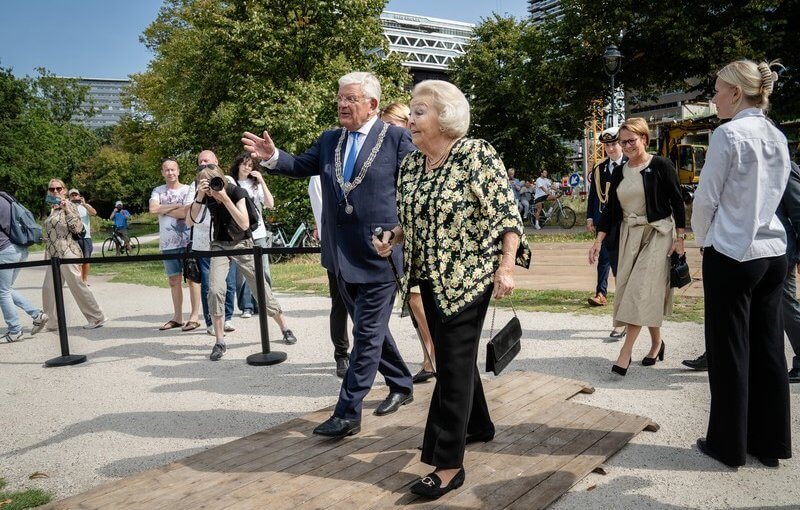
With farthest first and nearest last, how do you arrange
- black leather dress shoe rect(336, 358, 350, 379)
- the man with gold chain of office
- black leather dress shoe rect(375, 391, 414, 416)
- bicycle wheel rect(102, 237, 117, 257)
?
bicycle wheel rect(102, 237, 117, 257), the man with gold chain of office, black leather dress shoe rect(336, 358, 350, 379), black leather dress shoe rect(375, 391, 414, 416)

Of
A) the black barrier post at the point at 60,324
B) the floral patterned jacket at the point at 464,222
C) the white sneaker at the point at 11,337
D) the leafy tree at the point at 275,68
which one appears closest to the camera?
the floral patterned jacket at the point at 464,222

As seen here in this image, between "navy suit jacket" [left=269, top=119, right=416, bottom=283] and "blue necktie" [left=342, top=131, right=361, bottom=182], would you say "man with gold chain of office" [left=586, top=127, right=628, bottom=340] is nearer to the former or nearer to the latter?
"navy suit jacket" [left=269, top=119, right=416, bottom=283]

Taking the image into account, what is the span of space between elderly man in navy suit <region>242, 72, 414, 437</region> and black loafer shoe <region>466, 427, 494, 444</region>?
67cm

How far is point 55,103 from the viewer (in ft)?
204

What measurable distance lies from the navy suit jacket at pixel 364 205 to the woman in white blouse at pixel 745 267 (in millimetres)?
1739

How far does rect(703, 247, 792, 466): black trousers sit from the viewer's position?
10.4ft

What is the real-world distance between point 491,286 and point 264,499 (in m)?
1.47

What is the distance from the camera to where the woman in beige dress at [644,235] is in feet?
15.9

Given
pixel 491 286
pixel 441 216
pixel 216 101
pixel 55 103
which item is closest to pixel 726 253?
pixel 491 286

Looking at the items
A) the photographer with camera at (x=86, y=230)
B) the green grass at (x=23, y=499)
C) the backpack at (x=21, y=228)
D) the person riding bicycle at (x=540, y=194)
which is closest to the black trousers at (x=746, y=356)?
the green grass at (x=23, y=499)

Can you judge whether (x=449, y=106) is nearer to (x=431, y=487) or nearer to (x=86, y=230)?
(x=431, y=487)

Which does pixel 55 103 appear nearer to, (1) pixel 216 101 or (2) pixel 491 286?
(1) pixel 216 101

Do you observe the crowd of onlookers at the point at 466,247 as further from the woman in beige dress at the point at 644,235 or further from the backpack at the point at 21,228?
the backpack at the point at 21,228

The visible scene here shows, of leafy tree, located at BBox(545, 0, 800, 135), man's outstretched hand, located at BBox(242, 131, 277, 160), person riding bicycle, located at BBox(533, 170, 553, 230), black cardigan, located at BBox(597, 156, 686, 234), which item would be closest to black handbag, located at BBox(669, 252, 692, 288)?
black cardigan, located at BBox(597, 156, 686, 234)
